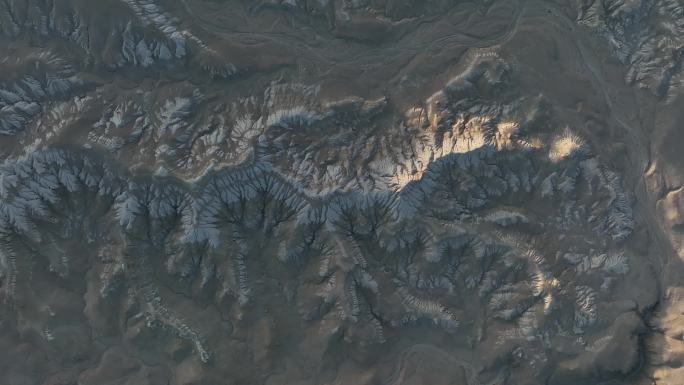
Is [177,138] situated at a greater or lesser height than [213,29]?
lesser

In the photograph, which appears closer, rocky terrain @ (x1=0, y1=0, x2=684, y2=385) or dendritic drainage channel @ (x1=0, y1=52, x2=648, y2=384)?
dendritic drainage channel @ (x1=0, y1=52, x2=648, y2=384)

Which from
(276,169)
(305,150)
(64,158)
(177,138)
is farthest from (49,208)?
(305,150)

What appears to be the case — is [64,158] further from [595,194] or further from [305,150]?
[595,194]

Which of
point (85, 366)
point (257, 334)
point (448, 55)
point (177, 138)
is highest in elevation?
point (448, 55)

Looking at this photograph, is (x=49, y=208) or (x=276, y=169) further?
(x=49, y=208)

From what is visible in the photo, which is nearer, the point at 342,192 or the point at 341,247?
the point at 342,192

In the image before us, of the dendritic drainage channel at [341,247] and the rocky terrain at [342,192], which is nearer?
the dendritic drainage channel at [341,247]

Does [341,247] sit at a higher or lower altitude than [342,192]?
lower
